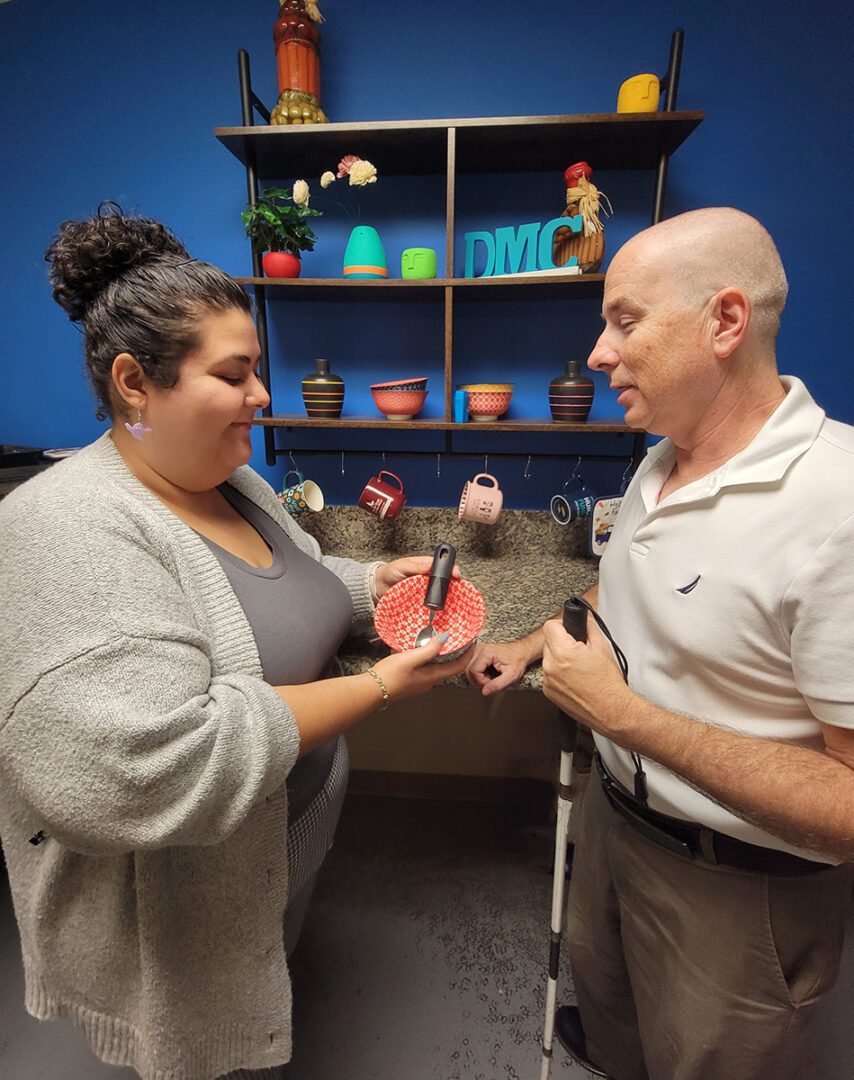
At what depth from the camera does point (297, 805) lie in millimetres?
920

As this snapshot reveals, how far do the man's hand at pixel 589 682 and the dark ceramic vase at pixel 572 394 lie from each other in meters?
0.78

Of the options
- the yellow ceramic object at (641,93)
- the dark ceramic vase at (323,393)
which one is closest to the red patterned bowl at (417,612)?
the dark ceramic vase at (323,393)

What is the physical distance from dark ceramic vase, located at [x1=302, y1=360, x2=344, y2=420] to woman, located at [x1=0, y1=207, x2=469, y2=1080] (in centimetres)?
63

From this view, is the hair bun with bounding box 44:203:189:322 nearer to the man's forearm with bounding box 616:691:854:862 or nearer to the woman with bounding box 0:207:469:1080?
the woman with bounding box 0:207:469:1080

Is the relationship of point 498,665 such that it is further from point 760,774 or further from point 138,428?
point 138,428

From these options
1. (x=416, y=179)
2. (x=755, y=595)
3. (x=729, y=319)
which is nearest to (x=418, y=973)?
(x=755, y=595)

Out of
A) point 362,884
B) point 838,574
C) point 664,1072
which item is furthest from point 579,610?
point 362,884

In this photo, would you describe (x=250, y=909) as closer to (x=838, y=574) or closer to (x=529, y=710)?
(x=838, y=574)

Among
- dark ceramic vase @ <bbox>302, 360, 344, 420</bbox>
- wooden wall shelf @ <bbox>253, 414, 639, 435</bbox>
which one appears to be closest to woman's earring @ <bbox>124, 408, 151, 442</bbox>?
wooden wall shelf @ <bbox>253, 414, 639, 435</bbox>

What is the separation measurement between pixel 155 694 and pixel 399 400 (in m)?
1.05

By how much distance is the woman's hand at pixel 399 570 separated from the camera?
3.63ft

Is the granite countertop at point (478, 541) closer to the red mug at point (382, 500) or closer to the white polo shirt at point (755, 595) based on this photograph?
the red mug at point (382, 500)

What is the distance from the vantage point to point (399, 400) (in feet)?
4.74

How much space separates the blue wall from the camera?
1379 mm
